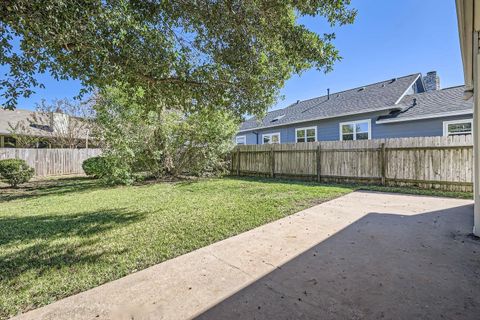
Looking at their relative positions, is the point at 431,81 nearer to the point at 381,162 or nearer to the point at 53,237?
the point at 381,162

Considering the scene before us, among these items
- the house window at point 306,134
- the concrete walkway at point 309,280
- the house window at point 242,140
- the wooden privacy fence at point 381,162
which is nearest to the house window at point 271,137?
the house window at point 306,134

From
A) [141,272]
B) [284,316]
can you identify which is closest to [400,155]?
[284,316]

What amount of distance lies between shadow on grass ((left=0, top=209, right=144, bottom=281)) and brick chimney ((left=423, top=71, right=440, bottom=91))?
16923 millimetres

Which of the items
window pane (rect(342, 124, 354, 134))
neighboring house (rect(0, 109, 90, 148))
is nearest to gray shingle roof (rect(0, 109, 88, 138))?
neighboring house (rect(0, 109, 90, 148))

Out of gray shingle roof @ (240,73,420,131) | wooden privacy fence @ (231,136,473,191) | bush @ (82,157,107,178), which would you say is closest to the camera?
wooden privacy fence @ (231,136,473,191)

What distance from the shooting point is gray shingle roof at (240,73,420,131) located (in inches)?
460

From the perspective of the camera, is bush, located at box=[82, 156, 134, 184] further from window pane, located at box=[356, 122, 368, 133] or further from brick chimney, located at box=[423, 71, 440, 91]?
brick chimney, located at box=[423, 71, 440, 91]

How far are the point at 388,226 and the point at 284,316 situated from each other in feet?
10.0

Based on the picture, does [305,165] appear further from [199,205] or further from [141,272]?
[141,272]

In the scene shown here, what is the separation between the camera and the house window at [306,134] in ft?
46.7

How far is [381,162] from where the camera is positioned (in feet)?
27.3

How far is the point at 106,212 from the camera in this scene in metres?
5.44

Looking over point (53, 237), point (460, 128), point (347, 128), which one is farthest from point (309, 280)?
point (347, 128)

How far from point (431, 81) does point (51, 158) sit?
22742 millimetres
